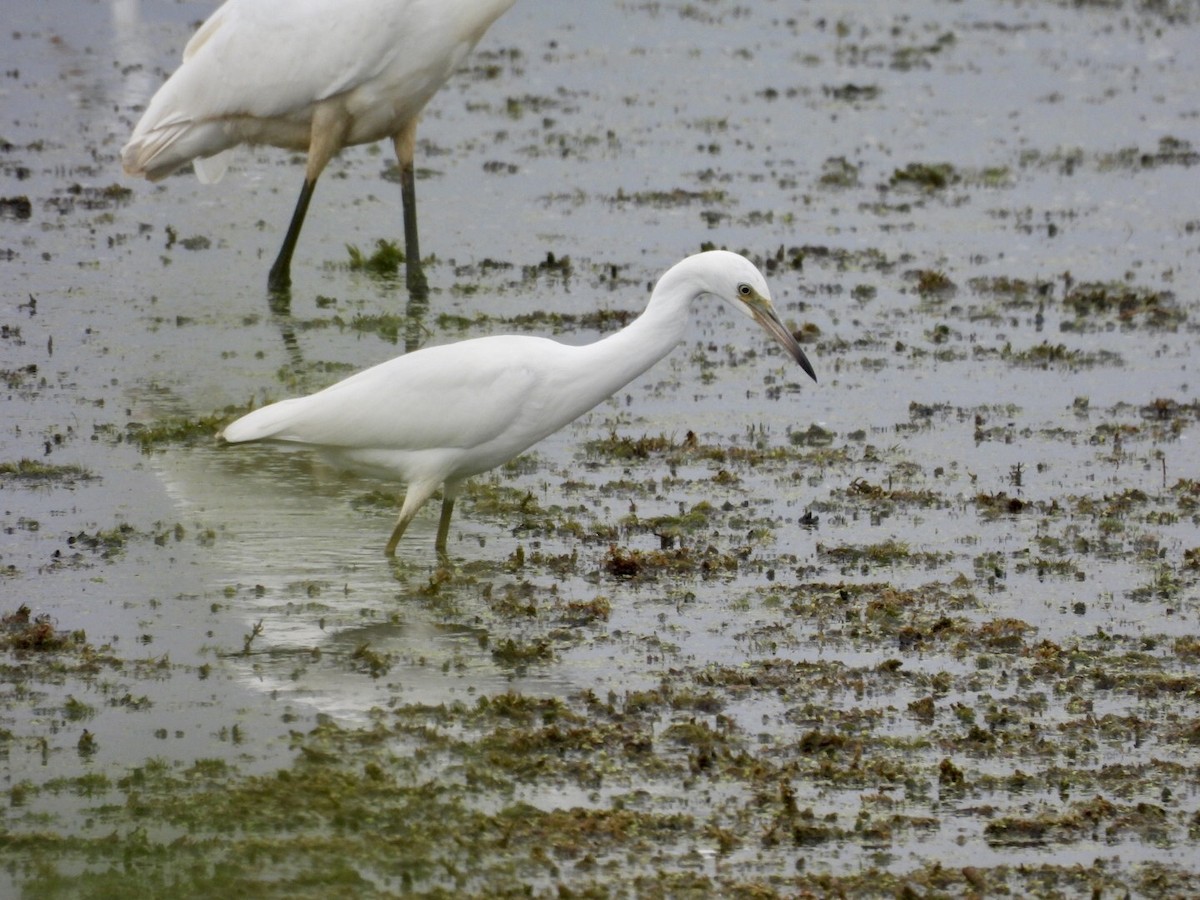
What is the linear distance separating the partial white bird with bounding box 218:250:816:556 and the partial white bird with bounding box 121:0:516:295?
4.63 meters

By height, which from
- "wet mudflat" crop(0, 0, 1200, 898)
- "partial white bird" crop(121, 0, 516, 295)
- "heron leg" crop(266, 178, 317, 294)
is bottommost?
"wet mudflat" crop(0, 0, 1200, 898)

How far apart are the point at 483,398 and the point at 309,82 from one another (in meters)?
5.17

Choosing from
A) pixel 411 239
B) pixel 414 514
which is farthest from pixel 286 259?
pixel 414 514

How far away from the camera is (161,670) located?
270 inches

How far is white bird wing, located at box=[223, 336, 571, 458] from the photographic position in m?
8.05

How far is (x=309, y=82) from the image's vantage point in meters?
12.7

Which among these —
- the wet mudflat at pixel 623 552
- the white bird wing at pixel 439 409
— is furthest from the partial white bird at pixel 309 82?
the white bird wing at pixel 439 409

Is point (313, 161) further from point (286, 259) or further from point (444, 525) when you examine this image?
point (444, 525)

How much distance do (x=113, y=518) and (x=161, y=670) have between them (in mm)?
1753

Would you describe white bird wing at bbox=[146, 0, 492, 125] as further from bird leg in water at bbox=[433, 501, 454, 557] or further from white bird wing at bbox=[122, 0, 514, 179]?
bird leg in water at bbox=[433, 501, 454, 557]

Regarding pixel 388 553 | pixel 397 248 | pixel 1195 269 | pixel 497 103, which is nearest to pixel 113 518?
pixel 388 553

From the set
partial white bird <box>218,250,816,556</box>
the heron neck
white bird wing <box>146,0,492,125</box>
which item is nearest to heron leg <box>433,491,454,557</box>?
partial white bird <box>218,250,816,556</box>

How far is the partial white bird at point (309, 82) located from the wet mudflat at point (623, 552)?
2.43ft

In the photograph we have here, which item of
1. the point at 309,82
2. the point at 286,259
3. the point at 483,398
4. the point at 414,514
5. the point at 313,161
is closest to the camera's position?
the point at 483,398
